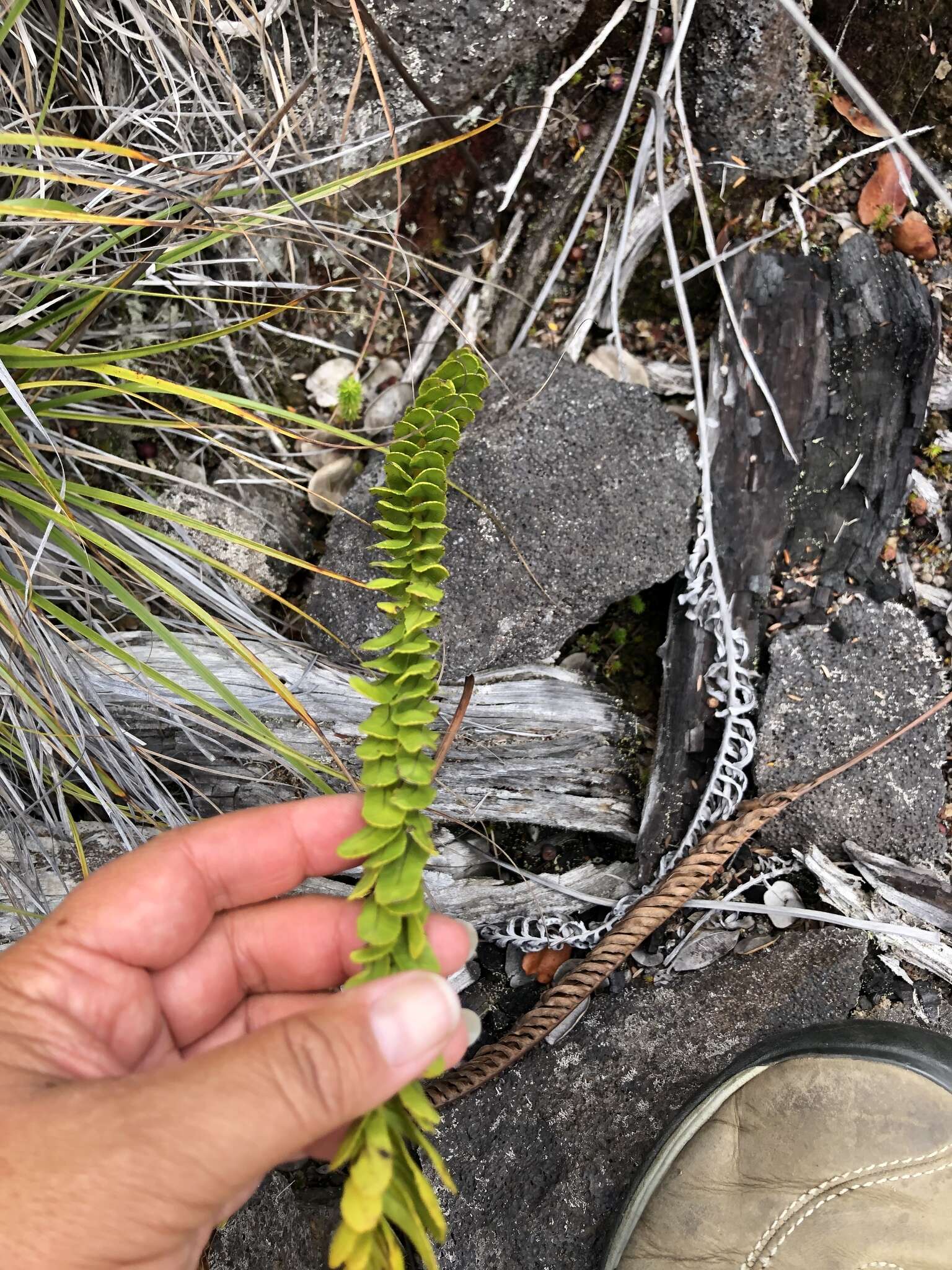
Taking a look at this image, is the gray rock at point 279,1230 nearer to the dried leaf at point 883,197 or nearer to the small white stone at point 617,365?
the small white stone at point 617,365

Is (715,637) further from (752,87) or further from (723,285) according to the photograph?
(752,87)

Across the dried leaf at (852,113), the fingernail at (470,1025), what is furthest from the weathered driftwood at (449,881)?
the dried leaf at (852,113)

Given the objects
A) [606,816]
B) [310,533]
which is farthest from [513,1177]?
[310,533]

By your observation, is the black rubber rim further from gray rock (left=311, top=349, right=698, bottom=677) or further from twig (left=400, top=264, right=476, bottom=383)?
twig (left=400, top=264, right=476, bottom=383)

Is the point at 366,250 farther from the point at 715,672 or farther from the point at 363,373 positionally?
the point at 715,672

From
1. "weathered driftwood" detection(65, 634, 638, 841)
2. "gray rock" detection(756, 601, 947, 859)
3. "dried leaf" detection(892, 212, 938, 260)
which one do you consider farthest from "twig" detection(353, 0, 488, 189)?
"gray rock" detection(756, 601, 947, 859)
